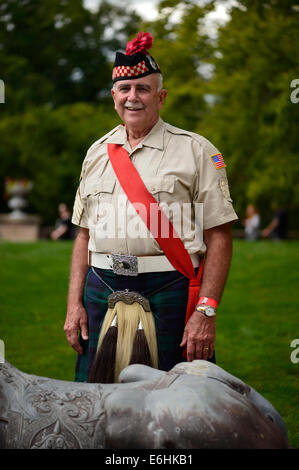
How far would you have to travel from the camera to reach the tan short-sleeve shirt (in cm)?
306

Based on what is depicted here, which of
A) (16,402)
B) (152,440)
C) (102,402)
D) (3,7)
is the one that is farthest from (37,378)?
(3,7)

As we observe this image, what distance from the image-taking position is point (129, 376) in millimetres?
2480

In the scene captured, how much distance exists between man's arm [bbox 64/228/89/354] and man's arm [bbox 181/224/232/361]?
637mm

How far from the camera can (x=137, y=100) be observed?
10.1 feet

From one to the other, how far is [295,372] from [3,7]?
108ft

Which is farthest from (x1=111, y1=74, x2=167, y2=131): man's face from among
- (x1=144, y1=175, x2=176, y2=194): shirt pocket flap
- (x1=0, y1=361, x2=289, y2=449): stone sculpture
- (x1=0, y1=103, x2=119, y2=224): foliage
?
(x1=0, y1=103, x2=119, y2=224): foliage

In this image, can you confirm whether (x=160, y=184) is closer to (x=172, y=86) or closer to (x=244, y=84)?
(x=244, y=84)

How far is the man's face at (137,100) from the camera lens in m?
3.08

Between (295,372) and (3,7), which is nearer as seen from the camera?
(295,372)

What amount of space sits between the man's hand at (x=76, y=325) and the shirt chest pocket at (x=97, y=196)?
20.8 inches

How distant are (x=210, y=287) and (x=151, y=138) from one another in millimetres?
841
